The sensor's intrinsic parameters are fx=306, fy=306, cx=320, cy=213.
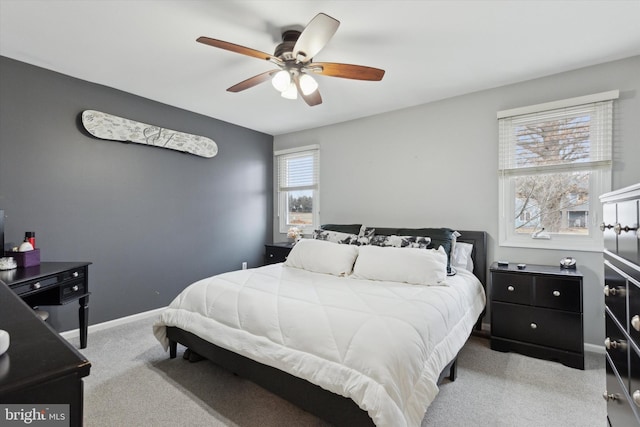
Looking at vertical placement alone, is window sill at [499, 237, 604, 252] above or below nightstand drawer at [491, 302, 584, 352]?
above

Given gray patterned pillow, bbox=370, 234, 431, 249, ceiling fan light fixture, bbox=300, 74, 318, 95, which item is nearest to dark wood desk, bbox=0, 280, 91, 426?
ceiling fan light fixture, bbox=300, 74, 318, 95

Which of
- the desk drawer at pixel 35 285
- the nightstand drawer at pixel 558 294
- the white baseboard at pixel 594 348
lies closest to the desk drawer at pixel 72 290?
the desk drawer at pixel 35 285

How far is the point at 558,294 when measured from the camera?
8.16 ft

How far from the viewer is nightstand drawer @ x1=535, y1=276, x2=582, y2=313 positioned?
242cm

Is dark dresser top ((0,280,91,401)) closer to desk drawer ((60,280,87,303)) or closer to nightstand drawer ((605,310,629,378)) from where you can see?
nightstand drawer ((605,310,629,378))

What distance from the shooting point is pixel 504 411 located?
6.26 ft

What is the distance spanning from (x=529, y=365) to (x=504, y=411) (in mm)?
788

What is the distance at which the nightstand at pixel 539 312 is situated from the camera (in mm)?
2426

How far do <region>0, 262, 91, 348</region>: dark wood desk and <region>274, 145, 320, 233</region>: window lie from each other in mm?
2786

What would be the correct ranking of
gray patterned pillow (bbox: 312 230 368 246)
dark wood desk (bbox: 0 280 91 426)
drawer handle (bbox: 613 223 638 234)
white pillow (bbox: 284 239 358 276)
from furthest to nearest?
gray patterned pillow (bbox: 312 230 368 246) < white pillow (bbox: 284 239 358 276) < drawer handle (bbox: 613 223 638 234) < dark wood desk (bbox: 0 280 91 426)

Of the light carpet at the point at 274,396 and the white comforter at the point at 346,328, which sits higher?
the white comforter at the point at 346,328

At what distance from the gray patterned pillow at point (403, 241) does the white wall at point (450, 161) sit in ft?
1.93

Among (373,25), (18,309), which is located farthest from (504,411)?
(373,25)

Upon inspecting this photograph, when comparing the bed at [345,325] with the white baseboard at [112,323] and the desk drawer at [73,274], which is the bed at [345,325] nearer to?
the desk drawer at [73,274]
